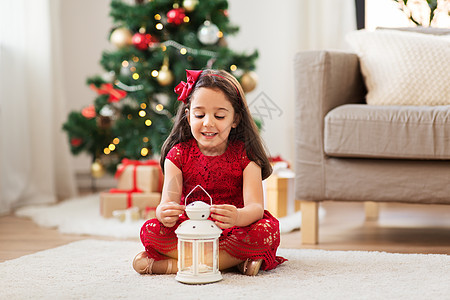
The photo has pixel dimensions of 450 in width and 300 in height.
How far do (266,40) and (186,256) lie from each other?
2.86 m

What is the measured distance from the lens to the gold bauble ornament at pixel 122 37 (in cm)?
280

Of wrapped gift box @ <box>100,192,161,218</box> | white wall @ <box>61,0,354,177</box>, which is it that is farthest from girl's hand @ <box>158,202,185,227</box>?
white wall @ <box>61,0,354,177</box>

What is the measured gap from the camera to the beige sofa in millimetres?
1774

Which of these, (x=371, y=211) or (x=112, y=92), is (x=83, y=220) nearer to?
(x=112, y=92)

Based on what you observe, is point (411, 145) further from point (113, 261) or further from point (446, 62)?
point (113, 261)

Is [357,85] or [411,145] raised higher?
[357,85]

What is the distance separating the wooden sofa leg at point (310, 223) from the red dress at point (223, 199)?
414 mm

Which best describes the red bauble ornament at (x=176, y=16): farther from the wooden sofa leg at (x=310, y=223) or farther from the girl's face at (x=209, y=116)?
the girl's face at (x=209, y=116)

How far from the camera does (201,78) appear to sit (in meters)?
1.46

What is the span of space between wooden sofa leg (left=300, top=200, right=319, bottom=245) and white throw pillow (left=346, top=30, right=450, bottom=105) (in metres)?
0.43

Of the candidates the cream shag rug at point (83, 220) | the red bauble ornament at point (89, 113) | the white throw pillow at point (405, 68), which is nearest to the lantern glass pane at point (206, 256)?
the cream shag rug at point (83, 220)

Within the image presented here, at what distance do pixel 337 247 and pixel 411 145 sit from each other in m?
0.39

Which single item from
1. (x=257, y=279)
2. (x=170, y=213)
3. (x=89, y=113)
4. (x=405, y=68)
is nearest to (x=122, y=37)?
(x=89, y=113)

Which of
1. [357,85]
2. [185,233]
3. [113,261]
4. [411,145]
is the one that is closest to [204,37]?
[357,85]
